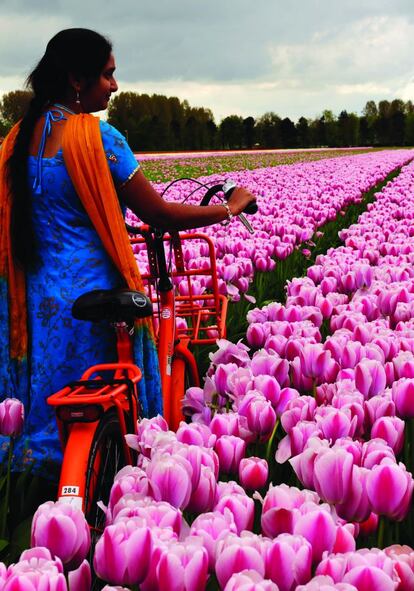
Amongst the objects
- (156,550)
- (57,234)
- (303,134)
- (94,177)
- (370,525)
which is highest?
(303,134)

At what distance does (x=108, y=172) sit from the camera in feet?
8.79

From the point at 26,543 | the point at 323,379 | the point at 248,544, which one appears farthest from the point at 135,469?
the point at 323,379

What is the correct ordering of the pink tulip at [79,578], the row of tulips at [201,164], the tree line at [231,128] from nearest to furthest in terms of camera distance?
the pink tulip at [79,578]
the row of tulips at [201,164]
the tree line at [231,128]

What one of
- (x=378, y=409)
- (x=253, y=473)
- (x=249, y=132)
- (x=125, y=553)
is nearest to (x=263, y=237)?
Result: (x=378, y=409)

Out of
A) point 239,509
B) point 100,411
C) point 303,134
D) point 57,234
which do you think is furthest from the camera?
point 303,134

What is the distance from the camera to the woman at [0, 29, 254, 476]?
2766 mm

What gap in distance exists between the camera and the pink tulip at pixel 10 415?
2408 millimetres

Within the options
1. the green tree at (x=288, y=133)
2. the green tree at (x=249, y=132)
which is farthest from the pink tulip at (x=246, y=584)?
the green tree at (x=288, y=133)

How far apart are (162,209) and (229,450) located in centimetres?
121

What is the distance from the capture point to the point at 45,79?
2883 mm

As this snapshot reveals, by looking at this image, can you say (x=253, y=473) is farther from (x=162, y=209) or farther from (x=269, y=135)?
(x=269, y=135)

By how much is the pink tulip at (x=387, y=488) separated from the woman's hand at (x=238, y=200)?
176cm

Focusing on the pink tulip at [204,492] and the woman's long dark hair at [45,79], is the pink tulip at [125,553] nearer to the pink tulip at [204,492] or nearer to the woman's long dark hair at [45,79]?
the pink tulip at [204,492]

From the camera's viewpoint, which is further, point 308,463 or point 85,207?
point 85,207
